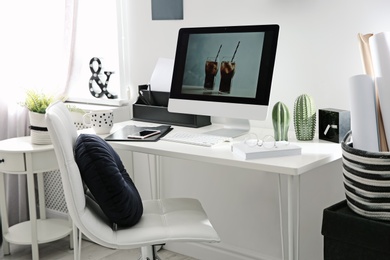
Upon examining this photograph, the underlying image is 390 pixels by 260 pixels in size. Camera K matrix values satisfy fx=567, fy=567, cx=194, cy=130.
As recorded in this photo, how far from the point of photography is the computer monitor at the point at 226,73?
224 cm

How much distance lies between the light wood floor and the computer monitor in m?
0.89

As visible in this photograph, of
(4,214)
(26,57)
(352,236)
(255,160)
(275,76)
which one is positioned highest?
(26,57)

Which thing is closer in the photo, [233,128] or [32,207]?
[233,128]

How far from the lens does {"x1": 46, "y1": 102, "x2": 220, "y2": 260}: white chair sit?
71.6 inches

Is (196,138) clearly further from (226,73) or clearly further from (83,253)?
(83,253)

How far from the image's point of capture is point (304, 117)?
221cm

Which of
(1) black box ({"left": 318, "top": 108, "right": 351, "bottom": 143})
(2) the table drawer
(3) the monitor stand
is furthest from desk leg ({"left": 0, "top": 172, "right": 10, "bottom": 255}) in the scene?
(1) black box ({"left": 318, "top": 108, "right": 351, "bottom": 143})

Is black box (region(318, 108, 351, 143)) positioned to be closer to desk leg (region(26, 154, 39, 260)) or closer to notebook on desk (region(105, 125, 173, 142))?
notebook on desk (region(105, 125, 173, 142))

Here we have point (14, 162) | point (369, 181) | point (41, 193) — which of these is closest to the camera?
point (369, 181)

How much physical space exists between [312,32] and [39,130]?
4.72ft

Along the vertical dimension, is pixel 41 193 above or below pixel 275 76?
below

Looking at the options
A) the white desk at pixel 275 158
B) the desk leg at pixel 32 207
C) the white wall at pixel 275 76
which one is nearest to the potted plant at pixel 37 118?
the desk leg at pixel 32 207

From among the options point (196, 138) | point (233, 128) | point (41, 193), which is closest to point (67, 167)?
point (196, 138)

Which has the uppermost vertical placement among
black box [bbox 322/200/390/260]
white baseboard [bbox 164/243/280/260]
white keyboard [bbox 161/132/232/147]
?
white keyboard [bbox 161/132/232/147]
